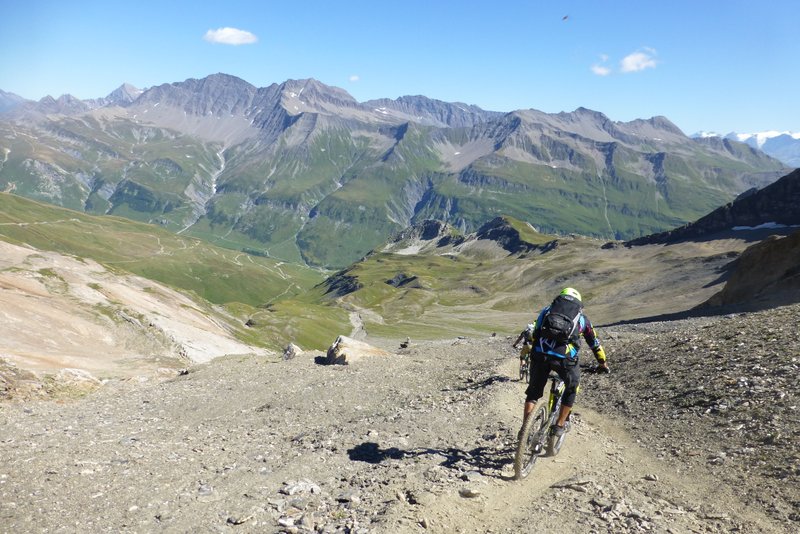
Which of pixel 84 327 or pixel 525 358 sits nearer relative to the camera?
pixel 525 358

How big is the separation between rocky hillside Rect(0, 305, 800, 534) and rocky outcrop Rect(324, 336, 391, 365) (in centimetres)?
799

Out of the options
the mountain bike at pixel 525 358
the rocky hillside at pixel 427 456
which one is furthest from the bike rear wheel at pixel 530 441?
the mountain bike at pixel 525 358

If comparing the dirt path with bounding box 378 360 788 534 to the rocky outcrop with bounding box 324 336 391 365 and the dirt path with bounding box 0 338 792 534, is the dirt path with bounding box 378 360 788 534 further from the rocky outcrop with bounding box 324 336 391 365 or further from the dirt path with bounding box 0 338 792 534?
the rocky outcrop with bounding box 324 336 391 365

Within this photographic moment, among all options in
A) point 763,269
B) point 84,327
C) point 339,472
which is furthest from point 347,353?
point 763,269

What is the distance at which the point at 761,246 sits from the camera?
71.3m

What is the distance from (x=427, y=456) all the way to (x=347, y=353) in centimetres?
1919

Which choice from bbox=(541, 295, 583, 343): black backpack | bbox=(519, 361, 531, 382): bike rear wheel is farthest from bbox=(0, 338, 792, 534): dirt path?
bbox=(541, 295, 583, 343): black backpack

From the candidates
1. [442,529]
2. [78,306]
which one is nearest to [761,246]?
[442,529]

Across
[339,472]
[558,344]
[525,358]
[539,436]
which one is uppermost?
[558,344]

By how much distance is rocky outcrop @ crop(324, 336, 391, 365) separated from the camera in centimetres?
3281

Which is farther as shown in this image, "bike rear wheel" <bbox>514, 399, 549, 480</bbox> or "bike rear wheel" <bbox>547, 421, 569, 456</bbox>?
"bike rear wheel" <bbox>547, 421, 569, 456</bbox>

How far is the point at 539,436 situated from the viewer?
46.0 ft

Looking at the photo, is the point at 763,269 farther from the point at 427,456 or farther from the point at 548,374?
the point at 427,456

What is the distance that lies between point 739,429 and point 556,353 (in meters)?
6.42
